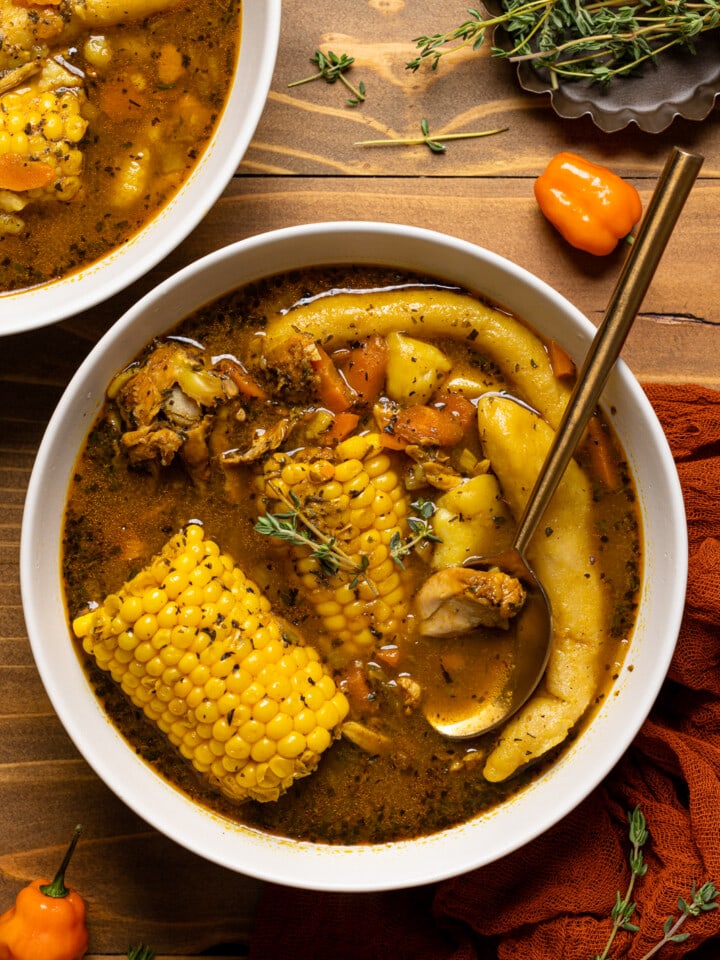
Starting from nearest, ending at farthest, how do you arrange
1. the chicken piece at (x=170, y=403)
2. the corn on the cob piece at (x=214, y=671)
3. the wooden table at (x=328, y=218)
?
the corn on the cob piece at (x=214, y=671) → the chicken piece at (x=170, y=403) → the wooden table at (x=328, y=218)

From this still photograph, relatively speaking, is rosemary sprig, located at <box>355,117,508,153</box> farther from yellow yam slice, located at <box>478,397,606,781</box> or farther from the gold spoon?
yellow yam slice, located at <box>478,397,606,781</box>

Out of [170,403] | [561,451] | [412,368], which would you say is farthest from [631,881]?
[170,403]

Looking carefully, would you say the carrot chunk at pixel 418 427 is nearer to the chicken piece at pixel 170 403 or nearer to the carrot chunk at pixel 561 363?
the carrot chunk at pixel 561 363

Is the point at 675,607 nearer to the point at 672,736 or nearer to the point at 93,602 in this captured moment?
the point at 672,736

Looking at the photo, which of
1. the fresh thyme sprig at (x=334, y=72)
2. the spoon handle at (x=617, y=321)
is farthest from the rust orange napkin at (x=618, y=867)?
the fresh thyme sprig at (x=334, y=72)

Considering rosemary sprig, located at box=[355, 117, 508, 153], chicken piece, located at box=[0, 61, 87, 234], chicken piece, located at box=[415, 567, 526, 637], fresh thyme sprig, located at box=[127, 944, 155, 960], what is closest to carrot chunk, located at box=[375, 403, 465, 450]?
chicken piece, located at box=[415, 567, 526, 637]

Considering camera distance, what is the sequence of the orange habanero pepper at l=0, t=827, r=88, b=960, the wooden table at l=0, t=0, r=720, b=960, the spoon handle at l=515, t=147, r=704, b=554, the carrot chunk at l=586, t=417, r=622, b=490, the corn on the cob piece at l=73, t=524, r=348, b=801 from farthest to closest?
the wooden table at l=0, t=0, r=720, b=960 < the orange habanero pepper at l=0, t=827, r=88, b=960 < the carrot chunk at l=586, t=417, r=622, b=490 < the corn on the cob piece at l=73, t=524, r=348, b=801 < the spoon handle at l=515, t=147, r=704, b=554

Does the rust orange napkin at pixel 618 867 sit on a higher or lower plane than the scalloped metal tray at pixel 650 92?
lower
